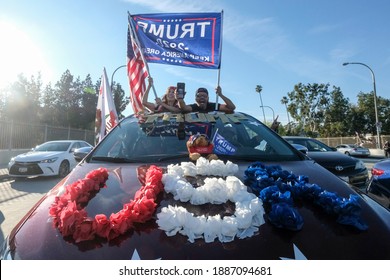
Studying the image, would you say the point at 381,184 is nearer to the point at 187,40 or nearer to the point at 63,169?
the point at 187,40

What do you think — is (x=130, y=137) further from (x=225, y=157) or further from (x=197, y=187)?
(x=197, y=187)

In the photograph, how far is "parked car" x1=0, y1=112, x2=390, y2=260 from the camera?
1.35 meters

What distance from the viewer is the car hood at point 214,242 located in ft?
4.32

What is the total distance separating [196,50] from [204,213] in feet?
10.9

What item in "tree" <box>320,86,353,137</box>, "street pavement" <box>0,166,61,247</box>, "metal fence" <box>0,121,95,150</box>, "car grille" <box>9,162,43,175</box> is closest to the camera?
"street pavement" <box>0,166,61,247</box>

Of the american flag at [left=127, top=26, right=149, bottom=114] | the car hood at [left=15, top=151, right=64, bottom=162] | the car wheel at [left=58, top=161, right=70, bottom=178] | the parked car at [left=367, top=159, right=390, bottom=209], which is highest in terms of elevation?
the american flag at [left=127, top=26, right=149, bottom=114]

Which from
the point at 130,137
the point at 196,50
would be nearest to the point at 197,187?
the point at 130,137

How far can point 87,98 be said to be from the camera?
196ft

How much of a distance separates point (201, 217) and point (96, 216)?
1.56 ft

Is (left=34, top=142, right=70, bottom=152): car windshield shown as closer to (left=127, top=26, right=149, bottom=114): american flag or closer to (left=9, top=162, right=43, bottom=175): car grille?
(left=9, top=162, right=43, bottom=175): car grille

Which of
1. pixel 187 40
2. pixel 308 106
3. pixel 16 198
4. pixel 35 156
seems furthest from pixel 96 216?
pixel 308 106

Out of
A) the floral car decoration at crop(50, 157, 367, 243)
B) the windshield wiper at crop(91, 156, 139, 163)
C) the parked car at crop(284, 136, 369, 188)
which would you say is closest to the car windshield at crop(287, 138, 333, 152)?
the parked car at crop(284, 136, 369, 188)

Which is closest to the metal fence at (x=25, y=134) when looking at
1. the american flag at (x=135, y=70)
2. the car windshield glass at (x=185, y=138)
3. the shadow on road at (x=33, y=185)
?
the shadow on road at (x=33, y=185)
